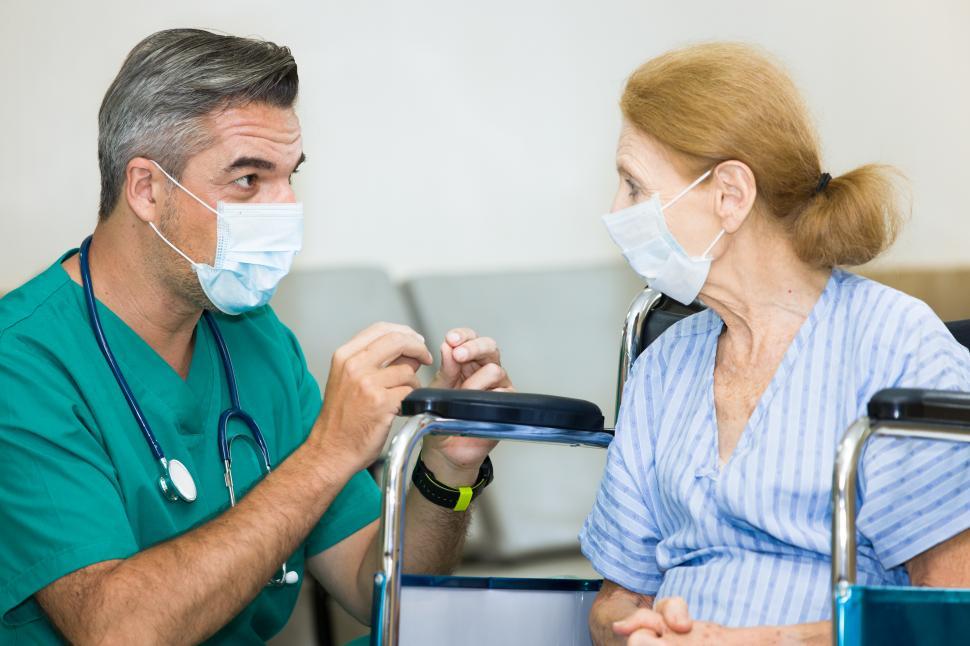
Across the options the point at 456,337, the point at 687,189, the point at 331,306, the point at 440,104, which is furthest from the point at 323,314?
the point at 687,189

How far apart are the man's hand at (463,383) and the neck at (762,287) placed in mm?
316

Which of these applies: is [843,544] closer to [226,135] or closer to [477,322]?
[226,135]

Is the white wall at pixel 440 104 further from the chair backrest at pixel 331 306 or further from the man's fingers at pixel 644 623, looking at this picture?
the man's fingers at pixel 644 623

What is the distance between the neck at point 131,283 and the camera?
1611 mm

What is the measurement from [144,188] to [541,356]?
49.8 inches

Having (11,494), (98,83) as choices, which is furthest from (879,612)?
(98,83)

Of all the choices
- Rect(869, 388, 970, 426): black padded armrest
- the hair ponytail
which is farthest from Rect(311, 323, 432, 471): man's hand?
Rect(869, 388, 970, 426): black padded armrest

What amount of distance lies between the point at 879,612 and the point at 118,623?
80 centimetres

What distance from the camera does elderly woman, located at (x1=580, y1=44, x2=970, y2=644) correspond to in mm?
1241

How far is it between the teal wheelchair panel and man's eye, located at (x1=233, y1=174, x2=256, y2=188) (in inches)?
37.7

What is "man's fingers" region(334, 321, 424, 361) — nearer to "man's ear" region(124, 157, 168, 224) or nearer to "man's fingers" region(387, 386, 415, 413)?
"man's fingers" region(387, 386, 415, 413)

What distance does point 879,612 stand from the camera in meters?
1.07

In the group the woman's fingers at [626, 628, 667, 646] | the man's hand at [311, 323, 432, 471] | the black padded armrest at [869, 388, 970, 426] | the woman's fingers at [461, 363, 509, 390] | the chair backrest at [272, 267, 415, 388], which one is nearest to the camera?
the black padded armrest at [869, 388, 970, 426]

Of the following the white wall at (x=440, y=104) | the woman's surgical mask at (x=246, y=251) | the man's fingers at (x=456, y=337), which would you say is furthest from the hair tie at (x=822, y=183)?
the white wall at (x=440, y=104)
